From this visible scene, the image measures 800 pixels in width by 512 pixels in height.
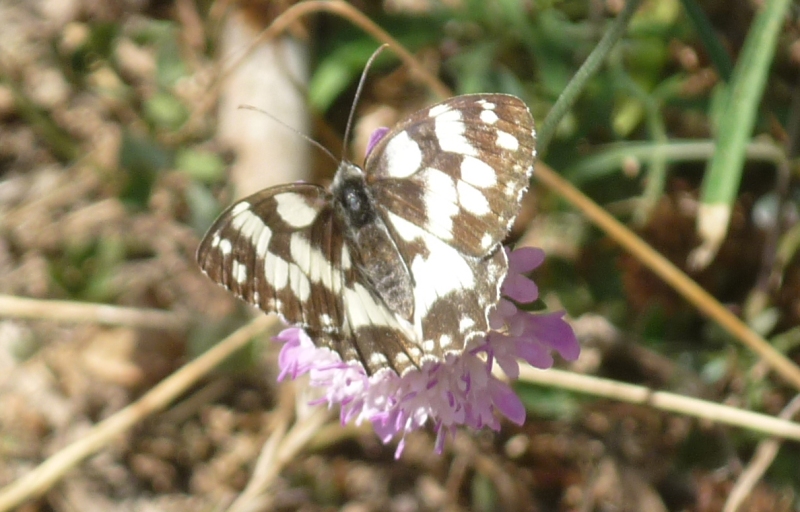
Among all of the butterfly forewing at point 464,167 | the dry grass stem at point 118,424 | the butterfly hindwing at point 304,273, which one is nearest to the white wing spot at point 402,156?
the butterfly forewing at point 464,167

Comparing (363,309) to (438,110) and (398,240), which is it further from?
(438,110)

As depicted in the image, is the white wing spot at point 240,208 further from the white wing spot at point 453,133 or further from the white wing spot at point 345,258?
the white wing spot at point 453,133

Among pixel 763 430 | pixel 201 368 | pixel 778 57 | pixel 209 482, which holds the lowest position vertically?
pixel 209 482

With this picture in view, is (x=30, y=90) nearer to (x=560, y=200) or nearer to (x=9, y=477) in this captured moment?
(x=9, y=477)

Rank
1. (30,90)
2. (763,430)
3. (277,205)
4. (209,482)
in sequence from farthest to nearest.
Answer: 1. (30,90)
2. (209,482)
3. (763,430)
4. (277,205)

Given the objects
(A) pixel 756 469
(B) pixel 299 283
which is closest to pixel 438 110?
(B) pixel 299 283

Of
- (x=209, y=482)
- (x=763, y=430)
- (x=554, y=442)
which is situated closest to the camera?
(x=763, y=430)

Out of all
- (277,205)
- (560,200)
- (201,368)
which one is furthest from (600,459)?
(277,205)
